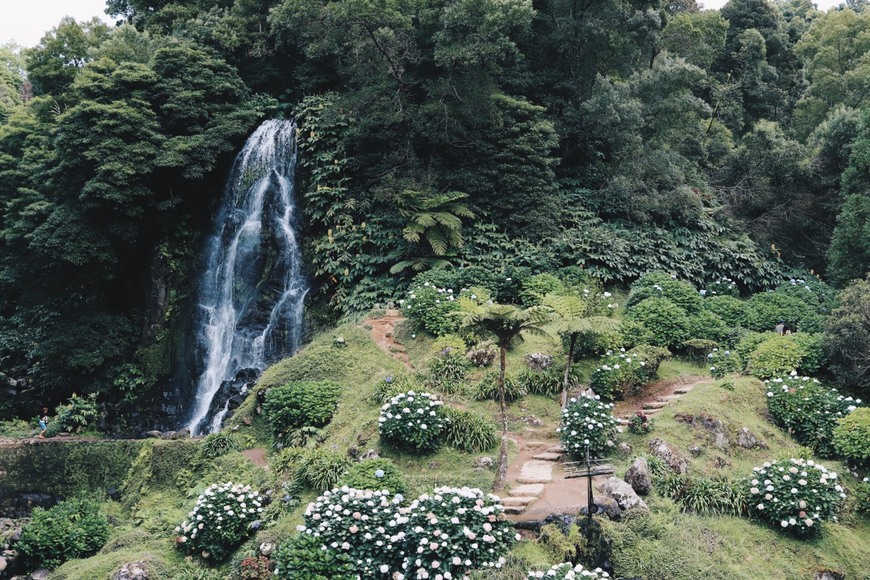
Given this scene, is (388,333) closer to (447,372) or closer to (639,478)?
(447,372)

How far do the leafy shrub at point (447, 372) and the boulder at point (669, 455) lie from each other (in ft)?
11.5

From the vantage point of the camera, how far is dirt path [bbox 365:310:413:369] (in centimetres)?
1365

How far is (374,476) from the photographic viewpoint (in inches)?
360

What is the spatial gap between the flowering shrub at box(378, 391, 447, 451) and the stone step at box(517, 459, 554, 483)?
134 cm

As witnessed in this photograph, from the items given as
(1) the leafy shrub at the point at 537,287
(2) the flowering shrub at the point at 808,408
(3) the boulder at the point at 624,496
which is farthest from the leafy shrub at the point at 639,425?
(1) the leafy shrub at the point at 537,287

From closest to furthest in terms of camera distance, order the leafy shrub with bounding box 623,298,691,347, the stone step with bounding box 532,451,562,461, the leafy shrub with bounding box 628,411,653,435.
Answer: the stone step with bounding box 532,451,562,461, the leafy shrub with bounding box 628,411,653,435, the leafy shrub with bounding box 623,298,691,347

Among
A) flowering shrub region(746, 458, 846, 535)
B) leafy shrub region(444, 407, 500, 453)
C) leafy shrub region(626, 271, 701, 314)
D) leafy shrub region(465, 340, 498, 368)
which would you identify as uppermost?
leafy shrub region(626, 271, 701, 314)

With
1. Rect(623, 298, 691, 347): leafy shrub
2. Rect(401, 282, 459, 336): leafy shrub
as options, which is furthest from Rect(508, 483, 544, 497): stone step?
Rect(401, 282, 459, 336): leafy shrub

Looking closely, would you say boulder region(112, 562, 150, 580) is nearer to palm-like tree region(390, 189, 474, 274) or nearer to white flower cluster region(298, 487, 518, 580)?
white flower cluster region(298, 487, 518, 580)

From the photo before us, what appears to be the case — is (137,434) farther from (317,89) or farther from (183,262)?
(317,89)

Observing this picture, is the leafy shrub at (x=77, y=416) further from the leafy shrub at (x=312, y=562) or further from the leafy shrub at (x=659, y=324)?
the leafy shrub at (x=659, y=324)

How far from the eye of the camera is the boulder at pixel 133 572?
9.15 m

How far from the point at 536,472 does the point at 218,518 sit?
4.31m

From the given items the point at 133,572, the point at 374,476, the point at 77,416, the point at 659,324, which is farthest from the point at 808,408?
the point at 77,416
